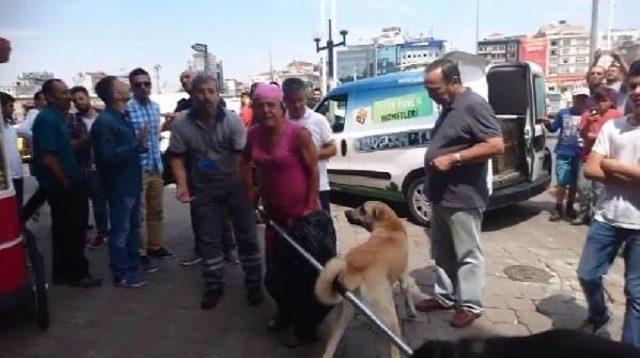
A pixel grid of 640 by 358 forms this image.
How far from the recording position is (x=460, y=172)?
3.43m

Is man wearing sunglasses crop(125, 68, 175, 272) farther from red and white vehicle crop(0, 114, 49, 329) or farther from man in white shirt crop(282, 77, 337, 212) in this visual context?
red and white vehicle crop(0, 114, 49, 329)

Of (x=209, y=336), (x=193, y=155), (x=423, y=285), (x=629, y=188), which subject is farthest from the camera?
(x=423, y=285)

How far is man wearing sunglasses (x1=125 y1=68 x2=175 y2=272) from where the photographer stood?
4.88 meters

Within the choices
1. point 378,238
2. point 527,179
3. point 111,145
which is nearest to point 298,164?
point 378,238

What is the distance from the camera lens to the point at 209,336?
365 cm

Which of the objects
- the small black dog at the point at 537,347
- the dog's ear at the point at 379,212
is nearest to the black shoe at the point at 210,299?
the dog's ear at the point at 379,212

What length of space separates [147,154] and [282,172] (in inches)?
80.8

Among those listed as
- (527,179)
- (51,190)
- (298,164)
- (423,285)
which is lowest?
(423,285)

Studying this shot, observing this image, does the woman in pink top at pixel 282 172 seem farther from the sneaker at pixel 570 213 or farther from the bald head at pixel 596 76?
the sneaker at pixel 570 213

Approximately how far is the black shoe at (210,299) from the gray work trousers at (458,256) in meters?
1.77

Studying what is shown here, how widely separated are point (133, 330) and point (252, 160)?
1.54 m

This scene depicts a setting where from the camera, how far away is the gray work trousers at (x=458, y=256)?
A: 11.4 ft

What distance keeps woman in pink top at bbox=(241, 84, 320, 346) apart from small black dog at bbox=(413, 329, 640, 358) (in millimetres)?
1997

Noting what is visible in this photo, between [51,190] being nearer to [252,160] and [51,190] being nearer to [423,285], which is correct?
[252,160]
